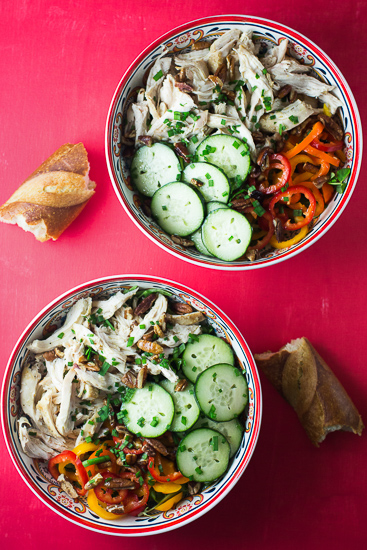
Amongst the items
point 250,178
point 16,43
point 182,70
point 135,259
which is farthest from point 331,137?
point 16,43

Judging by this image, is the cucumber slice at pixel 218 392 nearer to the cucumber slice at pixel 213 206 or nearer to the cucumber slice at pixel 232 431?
the cucumber slice at pixel 232 431

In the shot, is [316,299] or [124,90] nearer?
[124,90]

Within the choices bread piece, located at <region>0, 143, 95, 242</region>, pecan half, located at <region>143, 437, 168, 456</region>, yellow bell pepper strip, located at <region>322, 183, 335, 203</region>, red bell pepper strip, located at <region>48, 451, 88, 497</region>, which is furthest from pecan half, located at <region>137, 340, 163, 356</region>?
yellow bell pepper strip, located at <region>322, 183, 335, 203</region>

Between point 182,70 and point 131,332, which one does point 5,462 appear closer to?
point 131,332

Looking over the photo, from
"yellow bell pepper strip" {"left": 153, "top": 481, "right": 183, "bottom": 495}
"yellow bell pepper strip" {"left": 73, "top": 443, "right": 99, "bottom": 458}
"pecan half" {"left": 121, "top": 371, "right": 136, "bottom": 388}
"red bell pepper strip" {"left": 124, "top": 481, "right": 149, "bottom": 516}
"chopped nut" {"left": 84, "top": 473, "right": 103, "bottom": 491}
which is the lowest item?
"red bell pepper strip" {"left": 124, "top": 481, "right": 149, "bottom": 516}

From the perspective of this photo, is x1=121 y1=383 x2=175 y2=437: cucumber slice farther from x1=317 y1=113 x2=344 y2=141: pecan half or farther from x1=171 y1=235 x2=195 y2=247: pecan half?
x1=317 y1=113 x2=344 y2=141: pecan half
